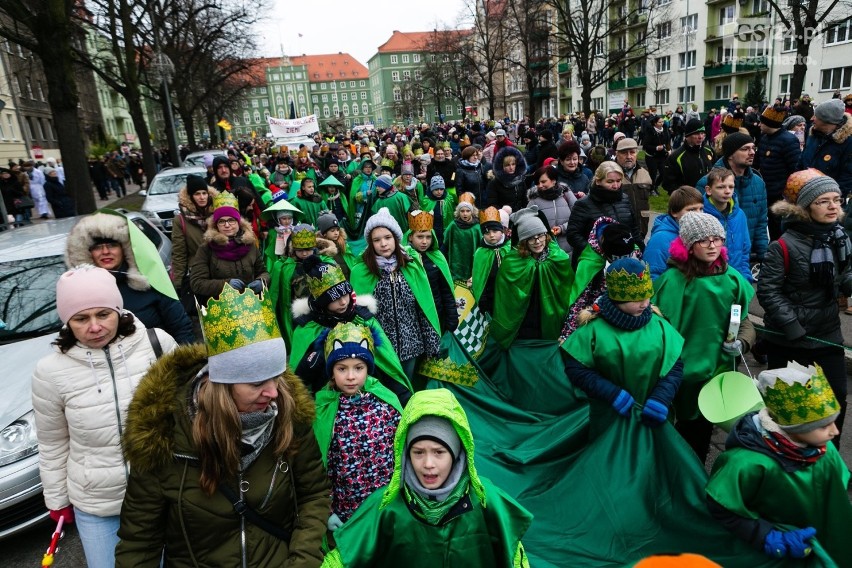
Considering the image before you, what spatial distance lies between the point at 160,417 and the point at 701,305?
3502mm

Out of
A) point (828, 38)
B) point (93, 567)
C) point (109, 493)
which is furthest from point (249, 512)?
point (828, 38)

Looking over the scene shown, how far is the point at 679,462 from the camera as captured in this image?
3.44 metres

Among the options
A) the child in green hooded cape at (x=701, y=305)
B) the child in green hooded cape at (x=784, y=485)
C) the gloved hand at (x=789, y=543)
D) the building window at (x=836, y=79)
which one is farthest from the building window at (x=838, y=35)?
the gloved hand at (x=789, y=543)

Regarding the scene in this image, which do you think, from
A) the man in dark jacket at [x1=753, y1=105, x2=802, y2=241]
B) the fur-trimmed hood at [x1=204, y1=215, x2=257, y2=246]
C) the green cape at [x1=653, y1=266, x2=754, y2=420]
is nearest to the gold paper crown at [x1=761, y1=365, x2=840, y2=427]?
the green cape at [x1=653, y1=266, x2=754, y2=420]

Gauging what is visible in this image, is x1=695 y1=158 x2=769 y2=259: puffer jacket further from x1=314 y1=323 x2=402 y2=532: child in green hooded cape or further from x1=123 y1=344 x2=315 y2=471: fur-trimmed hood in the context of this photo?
x1=123 y1=344 x2=315 y2=471: fur-trimmed hood

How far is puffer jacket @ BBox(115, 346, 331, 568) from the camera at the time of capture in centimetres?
219

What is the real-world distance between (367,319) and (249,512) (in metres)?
1.99

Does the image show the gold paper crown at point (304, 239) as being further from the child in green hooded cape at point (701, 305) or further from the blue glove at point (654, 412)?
the blue glove at point (654, 412)

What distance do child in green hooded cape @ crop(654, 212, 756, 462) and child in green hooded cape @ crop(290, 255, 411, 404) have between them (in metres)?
2.03

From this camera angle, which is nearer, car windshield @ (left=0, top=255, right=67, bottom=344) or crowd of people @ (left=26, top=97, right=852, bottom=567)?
crowd of people @ (left=26, top=97, right=852, bottom=567)

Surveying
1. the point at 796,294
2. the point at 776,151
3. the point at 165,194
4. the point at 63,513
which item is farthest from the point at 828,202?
the point at 165,194

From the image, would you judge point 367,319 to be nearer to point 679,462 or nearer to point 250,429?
Answer: point 250,429

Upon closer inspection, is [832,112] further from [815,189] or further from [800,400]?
[800,400]

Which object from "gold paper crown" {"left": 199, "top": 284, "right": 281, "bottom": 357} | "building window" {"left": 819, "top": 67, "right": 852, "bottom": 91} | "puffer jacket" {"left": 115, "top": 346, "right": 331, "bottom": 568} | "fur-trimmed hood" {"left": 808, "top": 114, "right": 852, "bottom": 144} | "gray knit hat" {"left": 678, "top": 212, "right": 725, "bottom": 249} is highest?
"building window" {"left": 819, "top": 67, "right": 852, "bottom": 91}
